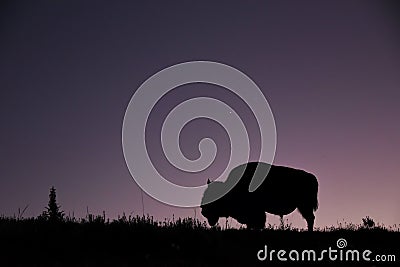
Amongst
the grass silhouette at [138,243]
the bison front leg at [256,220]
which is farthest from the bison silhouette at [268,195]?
the grass silhouette at [138,243]

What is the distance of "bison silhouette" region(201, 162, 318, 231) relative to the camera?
22.4 metres

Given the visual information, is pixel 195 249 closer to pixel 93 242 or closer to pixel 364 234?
pixel 93 242

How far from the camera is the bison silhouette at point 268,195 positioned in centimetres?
2239

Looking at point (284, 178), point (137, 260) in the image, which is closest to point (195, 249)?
point (137, 260)

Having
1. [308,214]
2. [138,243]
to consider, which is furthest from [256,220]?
[138,243]

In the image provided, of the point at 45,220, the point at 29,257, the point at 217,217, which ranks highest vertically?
the point at 217,217

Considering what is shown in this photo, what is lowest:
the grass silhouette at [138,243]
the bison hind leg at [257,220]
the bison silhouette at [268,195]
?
the grass silhouette at [138,243]

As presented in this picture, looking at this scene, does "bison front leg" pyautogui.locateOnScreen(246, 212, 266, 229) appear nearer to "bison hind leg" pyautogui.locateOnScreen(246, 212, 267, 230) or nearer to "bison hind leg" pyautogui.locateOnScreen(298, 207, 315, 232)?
"bison hind leg" pyautogui.locateOnScreen(246, 212, 267, 230)

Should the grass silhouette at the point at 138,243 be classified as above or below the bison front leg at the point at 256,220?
below

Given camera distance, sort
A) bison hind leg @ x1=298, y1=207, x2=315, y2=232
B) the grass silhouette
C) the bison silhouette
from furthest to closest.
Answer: the bison silhouette < bison hind leg @ x1=298, y1=207, x2=315, y2=232 < the grass silhouette

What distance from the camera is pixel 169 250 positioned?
1080 centimetres

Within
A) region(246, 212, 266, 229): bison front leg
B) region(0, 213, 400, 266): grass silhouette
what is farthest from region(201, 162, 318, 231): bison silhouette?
region(0, 213, 400, 266): grass silhouette

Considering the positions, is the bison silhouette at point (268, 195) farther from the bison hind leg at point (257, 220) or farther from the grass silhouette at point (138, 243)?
the grass silhouette at point (138, 243)

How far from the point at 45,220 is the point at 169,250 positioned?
3245 mm
